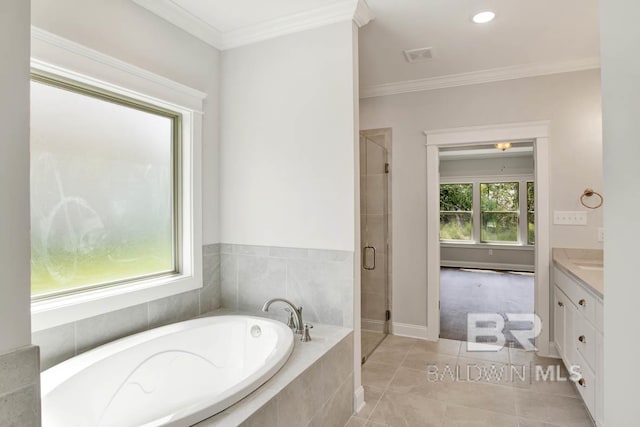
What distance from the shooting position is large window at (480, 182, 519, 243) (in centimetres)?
784

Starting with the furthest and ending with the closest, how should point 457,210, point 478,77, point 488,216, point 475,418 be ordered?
point 457,210
point 488,216
point 478,77
point 475,418

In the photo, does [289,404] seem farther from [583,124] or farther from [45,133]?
[583,124]

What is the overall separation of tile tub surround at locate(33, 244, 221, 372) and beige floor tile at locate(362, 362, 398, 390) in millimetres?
1331

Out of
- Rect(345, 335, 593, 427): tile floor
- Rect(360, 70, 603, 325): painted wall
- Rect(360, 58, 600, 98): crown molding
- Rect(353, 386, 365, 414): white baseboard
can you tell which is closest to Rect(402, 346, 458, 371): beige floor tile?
Rect(345, 335, 593, 427): tile floor

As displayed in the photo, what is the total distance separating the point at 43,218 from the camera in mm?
1835

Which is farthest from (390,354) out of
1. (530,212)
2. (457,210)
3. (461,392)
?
(530,212)

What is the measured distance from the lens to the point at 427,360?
10.2ft

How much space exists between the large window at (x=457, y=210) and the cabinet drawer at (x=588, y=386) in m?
6.24

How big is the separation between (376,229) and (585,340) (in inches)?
79.3

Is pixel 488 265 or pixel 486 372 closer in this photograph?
pixel 486 372

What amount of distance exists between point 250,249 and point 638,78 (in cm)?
256

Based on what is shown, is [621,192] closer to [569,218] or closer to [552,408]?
[552,408]

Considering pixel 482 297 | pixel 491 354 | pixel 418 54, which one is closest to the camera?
pixel 418 54

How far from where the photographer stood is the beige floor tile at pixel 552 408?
88.3 inches
